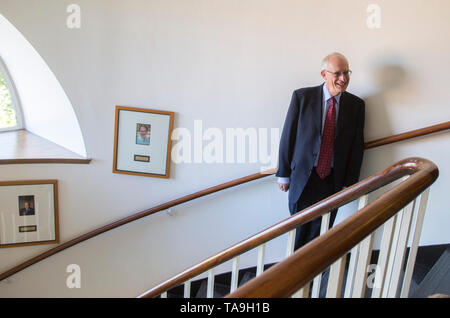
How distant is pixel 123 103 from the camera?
2.72m

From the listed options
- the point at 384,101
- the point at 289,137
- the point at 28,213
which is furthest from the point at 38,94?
the point at 384,101

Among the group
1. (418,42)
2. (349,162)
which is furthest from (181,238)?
(418,42)

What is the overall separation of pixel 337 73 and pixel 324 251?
5.48 ft

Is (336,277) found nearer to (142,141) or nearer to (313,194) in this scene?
(313,194)

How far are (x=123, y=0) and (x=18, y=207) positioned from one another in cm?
174

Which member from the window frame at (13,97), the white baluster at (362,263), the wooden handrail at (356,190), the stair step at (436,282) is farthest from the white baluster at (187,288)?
the window frame at (13,97)

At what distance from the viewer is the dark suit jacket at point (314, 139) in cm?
224

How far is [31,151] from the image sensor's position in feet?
9.55

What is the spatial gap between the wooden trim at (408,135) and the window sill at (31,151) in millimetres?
2073

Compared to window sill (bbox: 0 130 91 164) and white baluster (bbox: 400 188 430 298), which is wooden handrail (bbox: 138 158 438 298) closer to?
white baluster (bbox: 400 188 430 298)

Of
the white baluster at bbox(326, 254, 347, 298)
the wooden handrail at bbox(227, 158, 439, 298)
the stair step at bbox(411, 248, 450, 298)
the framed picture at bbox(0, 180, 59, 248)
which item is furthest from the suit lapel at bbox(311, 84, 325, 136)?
the framed picture at bbox(0, 180, 59, 248)

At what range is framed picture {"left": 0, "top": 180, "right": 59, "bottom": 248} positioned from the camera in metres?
2.76

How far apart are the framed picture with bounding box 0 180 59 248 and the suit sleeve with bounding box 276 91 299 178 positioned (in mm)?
1756
